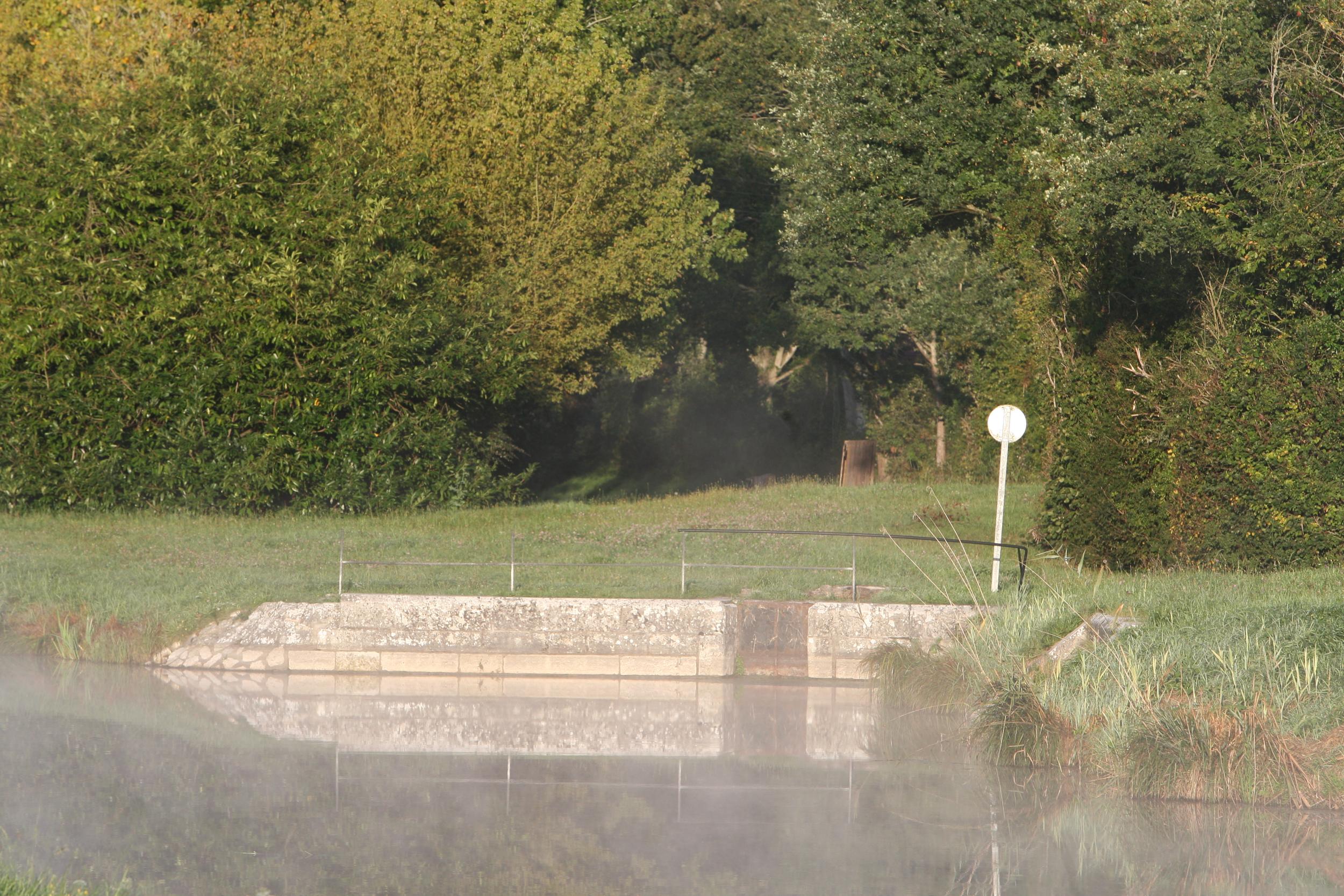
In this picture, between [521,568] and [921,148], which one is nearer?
[521,568]

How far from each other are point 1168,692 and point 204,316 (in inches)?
585

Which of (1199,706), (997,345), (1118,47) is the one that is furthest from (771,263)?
(1199,706)

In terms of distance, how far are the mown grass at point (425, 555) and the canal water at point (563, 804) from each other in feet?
3.13

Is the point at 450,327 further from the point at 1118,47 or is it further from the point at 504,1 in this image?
the point at 1118,47

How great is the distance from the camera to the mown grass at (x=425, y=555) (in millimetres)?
12680

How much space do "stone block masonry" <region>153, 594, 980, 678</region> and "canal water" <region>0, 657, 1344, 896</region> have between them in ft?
1.47

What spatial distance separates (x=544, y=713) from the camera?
1100cm

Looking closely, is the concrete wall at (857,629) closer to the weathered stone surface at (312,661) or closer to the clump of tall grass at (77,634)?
the weathered stone surface at (312,661)

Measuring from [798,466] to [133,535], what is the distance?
28562 mm

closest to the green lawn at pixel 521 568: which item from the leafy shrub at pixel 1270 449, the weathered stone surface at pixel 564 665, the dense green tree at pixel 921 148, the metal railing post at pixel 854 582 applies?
the metal railing post at pixel 854 582

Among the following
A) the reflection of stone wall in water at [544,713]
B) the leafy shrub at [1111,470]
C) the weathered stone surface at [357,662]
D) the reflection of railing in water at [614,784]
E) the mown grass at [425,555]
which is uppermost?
the leafy shrub at [1111,470]

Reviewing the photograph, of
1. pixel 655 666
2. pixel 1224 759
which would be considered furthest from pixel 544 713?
pixel 1224 759

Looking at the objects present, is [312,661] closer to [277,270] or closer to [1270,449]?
[277,270]

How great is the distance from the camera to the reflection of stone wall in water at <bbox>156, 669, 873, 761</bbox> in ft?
33.4
